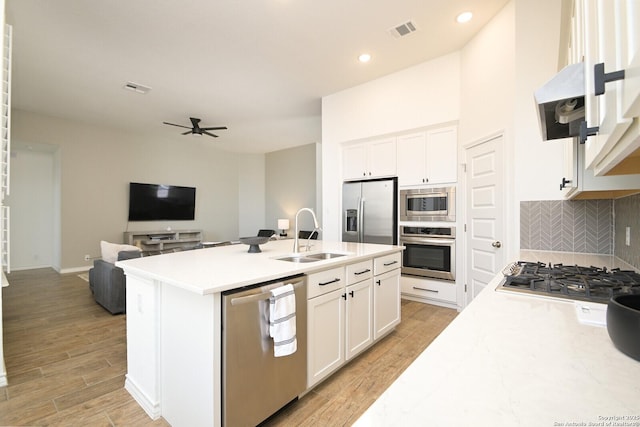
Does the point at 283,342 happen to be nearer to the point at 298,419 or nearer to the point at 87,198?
the point at 298,419

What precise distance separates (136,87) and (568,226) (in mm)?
5527

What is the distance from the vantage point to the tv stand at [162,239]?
6441mm

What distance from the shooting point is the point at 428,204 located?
3.72 meters

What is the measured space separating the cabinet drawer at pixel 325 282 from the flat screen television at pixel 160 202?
6358mm

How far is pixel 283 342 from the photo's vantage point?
5.10 feet

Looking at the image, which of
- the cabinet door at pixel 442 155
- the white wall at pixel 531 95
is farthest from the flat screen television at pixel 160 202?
the white wall at pixel 531 95

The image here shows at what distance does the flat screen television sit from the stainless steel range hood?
297 inches

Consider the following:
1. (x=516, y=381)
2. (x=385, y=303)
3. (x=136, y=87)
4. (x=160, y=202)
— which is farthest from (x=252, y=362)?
(x=160, y=202)

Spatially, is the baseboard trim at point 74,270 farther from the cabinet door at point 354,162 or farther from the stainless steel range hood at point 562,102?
the stainless steel range hood at point 562,102

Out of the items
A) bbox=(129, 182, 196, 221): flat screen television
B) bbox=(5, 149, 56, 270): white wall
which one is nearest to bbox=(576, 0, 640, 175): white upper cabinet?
bbox=(129, 182, 196, 221): flat screen television

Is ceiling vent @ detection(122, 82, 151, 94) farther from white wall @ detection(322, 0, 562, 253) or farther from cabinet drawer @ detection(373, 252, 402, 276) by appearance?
cabinet drawer @ detection(373, 252, 402, 276)

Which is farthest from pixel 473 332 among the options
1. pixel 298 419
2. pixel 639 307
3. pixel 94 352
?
pixel 94 352

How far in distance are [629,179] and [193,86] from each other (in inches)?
188

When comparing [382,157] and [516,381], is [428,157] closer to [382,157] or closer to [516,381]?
[382,157]
